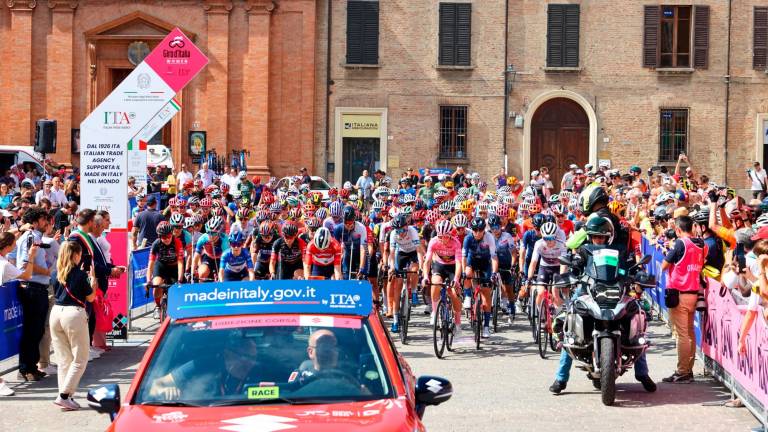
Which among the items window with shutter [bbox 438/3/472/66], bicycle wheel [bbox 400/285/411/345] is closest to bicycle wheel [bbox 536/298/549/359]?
bicycle wheel [bbox 400/285/411/345]

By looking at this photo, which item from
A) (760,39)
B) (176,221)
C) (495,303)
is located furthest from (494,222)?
(760,39)

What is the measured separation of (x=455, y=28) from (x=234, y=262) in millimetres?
28171

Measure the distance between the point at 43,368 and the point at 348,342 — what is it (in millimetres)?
8220

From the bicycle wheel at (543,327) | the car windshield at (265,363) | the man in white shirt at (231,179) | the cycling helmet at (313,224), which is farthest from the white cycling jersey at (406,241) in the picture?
the man in white shirt at (231,179)

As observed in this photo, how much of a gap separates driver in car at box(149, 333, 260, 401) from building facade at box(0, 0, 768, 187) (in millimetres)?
36104

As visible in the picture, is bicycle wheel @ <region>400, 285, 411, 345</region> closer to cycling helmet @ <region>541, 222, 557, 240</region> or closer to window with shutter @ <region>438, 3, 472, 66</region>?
cycling helmet @ <region>541, 222, 557, 240</region>

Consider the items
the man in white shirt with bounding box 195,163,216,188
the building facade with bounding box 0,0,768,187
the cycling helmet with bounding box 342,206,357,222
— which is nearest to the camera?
the cycling helmet with bounding box 342,206,357,222

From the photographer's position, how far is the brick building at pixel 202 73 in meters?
43.0

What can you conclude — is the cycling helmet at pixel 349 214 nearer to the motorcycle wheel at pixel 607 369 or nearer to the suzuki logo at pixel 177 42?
the suzuki logo at pixel 177 42

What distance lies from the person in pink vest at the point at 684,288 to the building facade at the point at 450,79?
29801mm

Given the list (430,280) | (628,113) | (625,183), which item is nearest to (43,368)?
(430,280)

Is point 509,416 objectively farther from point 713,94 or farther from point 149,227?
point 713,94

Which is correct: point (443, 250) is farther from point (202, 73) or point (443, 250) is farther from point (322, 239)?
point (202, 73)

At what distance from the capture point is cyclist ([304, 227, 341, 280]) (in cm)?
1648
